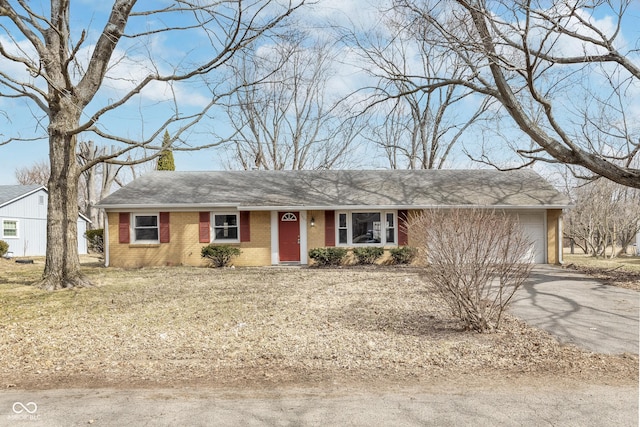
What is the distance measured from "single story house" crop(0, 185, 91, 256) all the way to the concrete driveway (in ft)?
95.5

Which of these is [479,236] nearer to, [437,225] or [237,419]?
[437,225]

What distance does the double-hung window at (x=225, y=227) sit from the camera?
17.7 metres

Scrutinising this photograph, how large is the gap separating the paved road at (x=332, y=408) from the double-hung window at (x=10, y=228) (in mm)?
27683

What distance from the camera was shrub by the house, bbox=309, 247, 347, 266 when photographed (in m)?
16.6

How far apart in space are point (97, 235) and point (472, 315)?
22824mm

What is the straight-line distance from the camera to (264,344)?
19.6 feet

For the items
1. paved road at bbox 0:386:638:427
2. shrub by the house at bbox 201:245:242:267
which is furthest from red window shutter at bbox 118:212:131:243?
paved road at bbox 0:386:638:427

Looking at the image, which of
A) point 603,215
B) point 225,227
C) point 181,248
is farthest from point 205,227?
point 603,215

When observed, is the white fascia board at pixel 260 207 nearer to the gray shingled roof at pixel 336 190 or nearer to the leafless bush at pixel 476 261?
the gray shingled roof at pixel 336 190

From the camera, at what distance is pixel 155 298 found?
31.6 ft

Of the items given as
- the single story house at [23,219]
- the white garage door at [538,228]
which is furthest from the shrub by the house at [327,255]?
the single story house at [23,219]

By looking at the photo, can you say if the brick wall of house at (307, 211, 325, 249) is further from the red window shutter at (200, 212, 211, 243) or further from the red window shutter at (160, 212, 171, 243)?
the red window shutter at (160, 212, 171, 243)

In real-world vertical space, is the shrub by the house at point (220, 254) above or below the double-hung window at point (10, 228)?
below

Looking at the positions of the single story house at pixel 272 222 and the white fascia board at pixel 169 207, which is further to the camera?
the single story house at pixel 272 222
